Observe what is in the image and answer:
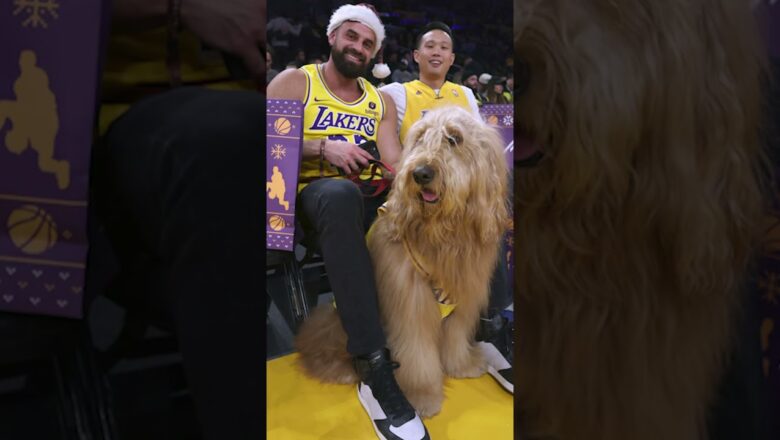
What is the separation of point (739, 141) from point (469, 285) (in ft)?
2.19

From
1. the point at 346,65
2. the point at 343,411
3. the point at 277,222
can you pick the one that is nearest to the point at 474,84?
the point at 346,65

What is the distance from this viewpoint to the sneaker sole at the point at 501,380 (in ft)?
4.24

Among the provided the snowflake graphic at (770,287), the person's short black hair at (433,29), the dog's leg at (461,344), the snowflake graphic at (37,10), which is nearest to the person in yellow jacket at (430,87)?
the person's short black hair at (433,29)

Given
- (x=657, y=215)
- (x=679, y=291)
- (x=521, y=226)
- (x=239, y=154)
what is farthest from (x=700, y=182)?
(x=239, y=154)

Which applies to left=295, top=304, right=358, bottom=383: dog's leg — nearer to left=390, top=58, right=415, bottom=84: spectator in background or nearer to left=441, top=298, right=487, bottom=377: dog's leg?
left=441, top=298, right=487, bottom=377: dog's leg

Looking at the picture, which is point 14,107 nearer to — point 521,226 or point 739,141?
point 521,226

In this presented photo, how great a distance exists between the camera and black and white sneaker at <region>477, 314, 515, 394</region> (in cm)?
129

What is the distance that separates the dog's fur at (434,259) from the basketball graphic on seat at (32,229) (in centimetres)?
53

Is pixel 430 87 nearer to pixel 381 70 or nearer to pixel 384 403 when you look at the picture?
pixel 381 70

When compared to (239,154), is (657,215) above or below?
below

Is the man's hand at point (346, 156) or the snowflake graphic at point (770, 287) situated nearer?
the man's hand at point (346, 156)

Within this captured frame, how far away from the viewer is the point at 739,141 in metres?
1.32

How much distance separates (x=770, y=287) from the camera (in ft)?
4.79

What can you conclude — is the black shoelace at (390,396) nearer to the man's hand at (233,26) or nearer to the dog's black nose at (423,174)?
the dog's black nose at (423,174)
